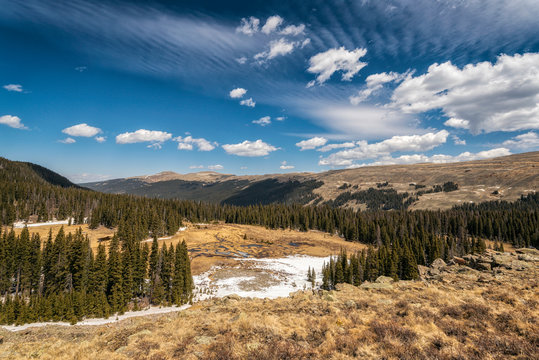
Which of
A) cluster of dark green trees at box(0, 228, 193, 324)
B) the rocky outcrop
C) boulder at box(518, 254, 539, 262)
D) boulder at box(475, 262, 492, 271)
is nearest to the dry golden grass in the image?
cluster of dark green trees at box(0, 228, 193, 324)

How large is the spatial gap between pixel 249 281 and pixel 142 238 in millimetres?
70422

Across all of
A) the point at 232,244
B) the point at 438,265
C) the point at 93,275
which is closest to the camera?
the point at 438,265

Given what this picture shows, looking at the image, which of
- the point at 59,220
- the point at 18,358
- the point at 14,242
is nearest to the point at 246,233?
the point at 14,242

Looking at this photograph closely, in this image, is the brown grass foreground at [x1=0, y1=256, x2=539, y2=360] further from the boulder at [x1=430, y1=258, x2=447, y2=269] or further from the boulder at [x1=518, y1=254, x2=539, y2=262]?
the boulder at [x1=430, y1=258, x2=447, y2=269]

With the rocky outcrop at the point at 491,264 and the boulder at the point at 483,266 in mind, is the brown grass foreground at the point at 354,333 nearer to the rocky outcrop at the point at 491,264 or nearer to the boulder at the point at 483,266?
the rocky outcrop at the point at 491,264

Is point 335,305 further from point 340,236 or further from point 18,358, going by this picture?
point 340,236

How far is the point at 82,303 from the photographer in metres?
42.4

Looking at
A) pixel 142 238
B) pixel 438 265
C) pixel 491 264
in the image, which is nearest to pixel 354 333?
pixel 491 264

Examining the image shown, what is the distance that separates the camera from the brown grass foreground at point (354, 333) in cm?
1241

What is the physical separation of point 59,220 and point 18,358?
15904cm

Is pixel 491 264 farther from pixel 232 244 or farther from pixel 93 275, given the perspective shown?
pixel 232 244

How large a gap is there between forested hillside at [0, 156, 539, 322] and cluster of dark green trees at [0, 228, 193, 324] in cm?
22

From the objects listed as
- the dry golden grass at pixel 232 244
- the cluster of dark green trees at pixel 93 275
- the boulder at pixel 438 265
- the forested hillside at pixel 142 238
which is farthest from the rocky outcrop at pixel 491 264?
the dry golden grass at pixel 232 244

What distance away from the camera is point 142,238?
4183 inches
